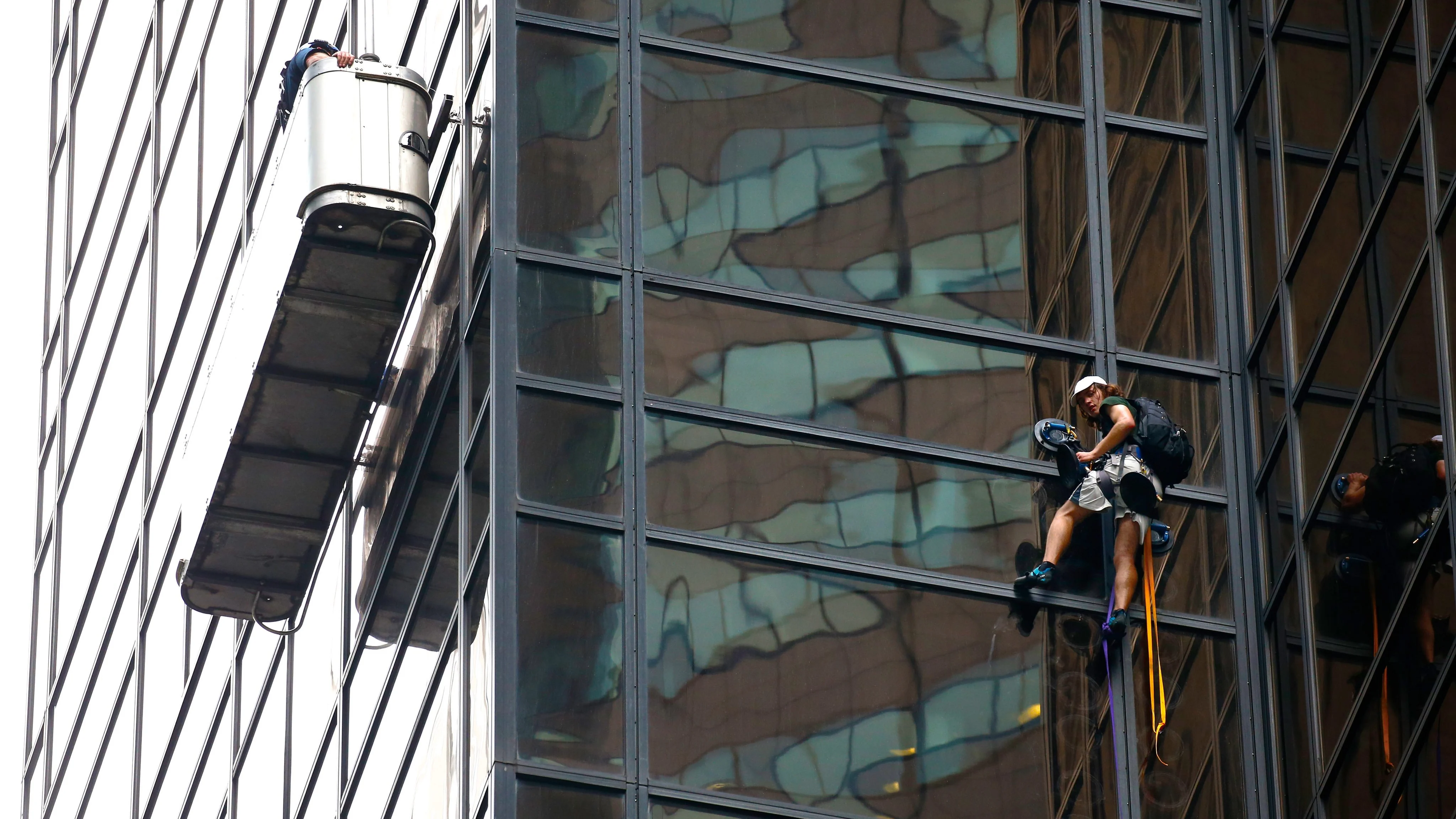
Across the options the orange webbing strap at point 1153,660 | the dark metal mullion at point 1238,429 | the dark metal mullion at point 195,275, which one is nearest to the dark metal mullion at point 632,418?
the orange webbing strap at point 1153,660

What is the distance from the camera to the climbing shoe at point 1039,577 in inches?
877

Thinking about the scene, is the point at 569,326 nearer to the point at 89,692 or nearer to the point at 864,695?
the point at 864,695

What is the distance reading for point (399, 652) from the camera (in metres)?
23.3

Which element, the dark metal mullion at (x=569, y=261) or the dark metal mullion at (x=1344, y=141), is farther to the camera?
the dark metal mullion at (x=1344, y=141)

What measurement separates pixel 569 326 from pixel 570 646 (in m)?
2.57

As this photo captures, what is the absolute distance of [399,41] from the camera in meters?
26.0

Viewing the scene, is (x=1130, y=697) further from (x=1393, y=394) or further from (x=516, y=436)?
(x=516, y=436)

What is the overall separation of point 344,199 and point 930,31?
17.6ft

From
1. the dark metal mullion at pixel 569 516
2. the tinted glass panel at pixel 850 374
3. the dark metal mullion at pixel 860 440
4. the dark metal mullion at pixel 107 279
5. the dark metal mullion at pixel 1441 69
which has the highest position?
the dark metal mullion at pixel 107 279

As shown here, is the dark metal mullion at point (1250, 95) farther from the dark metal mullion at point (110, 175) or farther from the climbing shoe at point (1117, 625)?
the dark metal mullion at point (110, 175)

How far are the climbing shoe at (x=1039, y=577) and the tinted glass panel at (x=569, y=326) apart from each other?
11.0 ft

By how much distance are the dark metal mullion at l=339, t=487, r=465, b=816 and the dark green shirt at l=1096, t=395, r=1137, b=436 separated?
4796 millimetres

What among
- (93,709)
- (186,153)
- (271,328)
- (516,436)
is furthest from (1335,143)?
(93,709)

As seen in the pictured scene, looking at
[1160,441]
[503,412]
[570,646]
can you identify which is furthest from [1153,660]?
[503,412]
